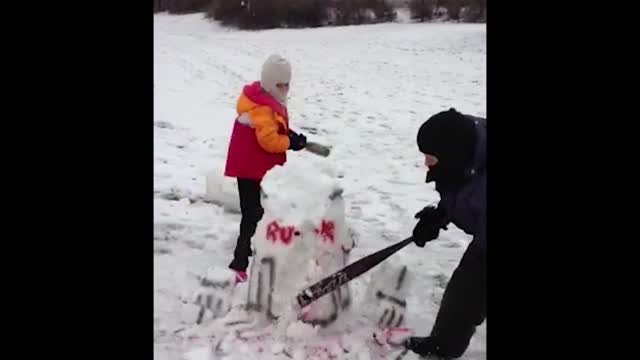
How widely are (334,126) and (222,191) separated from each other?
382 centimetres

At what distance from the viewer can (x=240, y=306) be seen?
346cm

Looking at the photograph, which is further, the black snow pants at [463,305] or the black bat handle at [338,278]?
the black bat handle at [338,278]

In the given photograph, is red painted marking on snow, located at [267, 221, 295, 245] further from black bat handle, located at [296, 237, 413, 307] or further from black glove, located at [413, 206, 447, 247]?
black glove, located at [413, 206, 447, 247]

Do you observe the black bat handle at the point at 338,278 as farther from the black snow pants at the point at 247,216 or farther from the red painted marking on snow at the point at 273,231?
the black snow pants at the point at 247,216

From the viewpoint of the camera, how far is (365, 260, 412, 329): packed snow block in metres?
3.35

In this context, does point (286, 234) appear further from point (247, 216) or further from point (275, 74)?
point (275, 74)

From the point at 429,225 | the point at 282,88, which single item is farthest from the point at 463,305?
the point at 282,88

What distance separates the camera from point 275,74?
369 cm

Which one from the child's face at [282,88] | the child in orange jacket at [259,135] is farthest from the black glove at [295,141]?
the child's face at [282,88]

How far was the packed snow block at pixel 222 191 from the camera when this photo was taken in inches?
201

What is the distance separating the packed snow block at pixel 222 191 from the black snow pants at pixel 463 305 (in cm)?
228

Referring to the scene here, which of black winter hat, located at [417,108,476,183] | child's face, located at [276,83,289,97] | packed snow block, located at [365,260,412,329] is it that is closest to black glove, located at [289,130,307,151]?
child's face, located at [276,83,289,97]
